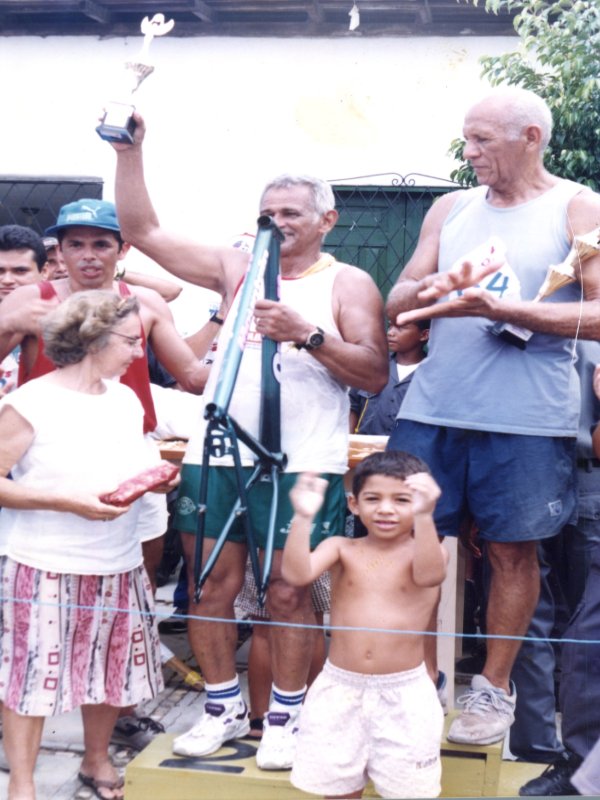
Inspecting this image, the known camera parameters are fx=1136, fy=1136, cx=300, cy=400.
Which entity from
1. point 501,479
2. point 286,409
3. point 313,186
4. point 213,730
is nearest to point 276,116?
point 313,186

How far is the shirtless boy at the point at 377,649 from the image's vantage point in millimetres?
2975

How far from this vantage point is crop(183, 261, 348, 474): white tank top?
3.40 metres

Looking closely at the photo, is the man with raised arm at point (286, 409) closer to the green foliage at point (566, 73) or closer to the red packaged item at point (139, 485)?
the red packaged item at point (139, 485)

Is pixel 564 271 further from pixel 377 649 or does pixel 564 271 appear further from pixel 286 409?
pixel 377 649

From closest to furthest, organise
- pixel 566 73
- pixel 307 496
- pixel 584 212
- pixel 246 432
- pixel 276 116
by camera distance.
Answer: pixel 307 496 → pixel 246 432 → pixel 584 212 → pixel 566 73 → pixel 276 116

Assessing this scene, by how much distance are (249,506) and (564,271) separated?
1128 mm

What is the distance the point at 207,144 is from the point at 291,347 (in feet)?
13.6

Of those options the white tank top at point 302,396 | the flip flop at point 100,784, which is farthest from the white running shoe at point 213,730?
the white tank top at point 302,396

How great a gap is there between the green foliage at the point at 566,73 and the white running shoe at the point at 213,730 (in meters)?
3.74

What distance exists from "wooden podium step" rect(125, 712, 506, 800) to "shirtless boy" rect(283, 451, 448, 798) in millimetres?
172

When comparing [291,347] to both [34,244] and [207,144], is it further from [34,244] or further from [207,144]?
[207,144]

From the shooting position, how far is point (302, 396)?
3.45 metres

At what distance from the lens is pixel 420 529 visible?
2924mm

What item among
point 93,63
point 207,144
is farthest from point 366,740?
point 93,63
